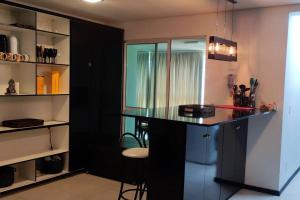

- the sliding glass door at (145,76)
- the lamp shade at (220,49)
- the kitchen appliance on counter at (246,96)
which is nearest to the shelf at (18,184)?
the sliding glass door at (145,76)

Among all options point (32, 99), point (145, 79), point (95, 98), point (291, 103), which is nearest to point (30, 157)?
point (32, 99)

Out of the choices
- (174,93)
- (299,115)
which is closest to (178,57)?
(174,93)

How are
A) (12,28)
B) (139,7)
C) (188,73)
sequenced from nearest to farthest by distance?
(12,28)
(139,7)
(188,73)

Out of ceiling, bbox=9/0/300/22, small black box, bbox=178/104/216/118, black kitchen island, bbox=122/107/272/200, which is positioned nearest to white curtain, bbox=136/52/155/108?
ceiling, bbox=9/0/300/22

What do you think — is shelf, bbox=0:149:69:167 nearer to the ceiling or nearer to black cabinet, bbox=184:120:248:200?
the ceiling

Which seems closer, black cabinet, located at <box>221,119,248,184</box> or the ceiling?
black cabinet, located at <box>221,119,248,184</box>

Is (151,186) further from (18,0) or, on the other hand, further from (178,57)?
(178,57)

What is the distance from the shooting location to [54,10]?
14.3ft

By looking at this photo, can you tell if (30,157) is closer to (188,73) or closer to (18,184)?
(18,184)

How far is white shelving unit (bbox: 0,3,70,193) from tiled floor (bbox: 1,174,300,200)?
0.49 ft

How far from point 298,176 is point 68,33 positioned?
418cm

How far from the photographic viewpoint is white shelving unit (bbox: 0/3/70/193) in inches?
150

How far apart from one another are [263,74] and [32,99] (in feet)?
10.6

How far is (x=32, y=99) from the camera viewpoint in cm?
418
